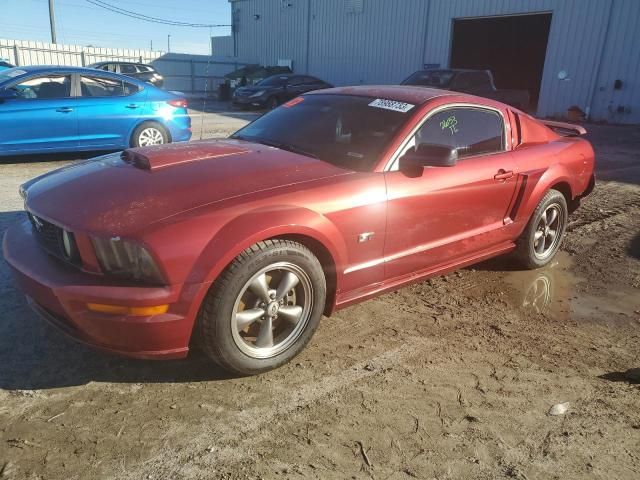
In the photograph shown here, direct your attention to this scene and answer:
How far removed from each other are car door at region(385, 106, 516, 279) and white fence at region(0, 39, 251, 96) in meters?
21.0

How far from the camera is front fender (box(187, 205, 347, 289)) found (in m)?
2.57

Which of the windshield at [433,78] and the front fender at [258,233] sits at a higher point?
the windshield at [433,78]

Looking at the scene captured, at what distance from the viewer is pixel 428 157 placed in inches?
132

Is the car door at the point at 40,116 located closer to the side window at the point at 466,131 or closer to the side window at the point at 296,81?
the side window at the point at 466,131

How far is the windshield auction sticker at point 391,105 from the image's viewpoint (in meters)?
3.67

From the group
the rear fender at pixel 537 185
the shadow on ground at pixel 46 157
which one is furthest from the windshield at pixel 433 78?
the rear fender at pixel 537 185

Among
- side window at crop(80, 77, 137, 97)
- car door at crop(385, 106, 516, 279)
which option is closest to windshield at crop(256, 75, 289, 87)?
side window at crop(80, 77, 137, 97)

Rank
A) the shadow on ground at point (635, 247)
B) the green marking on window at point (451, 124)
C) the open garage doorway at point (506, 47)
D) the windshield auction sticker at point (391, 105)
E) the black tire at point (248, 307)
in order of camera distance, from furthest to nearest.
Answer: the open garage doorway at point (506, 47)
the shadow on ground at point (635, 247)
the green marking on window at point (451, 124)
the windshield auction sticker at point (391, 105)
the black tire at point (248, 307)

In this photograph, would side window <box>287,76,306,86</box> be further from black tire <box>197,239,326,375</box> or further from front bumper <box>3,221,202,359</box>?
front bumper <box>3,221,202,359</box>

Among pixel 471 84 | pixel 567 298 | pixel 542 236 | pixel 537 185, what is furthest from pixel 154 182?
pixel 471 84

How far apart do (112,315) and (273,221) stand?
2.92 ft

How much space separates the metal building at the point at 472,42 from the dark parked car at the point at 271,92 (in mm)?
5056

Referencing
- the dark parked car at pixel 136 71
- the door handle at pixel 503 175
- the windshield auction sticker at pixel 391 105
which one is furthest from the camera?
the dark parked car at pixel 136 71

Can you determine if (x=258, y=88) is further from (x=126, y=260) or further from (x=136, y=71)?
(x=126, y=260)
